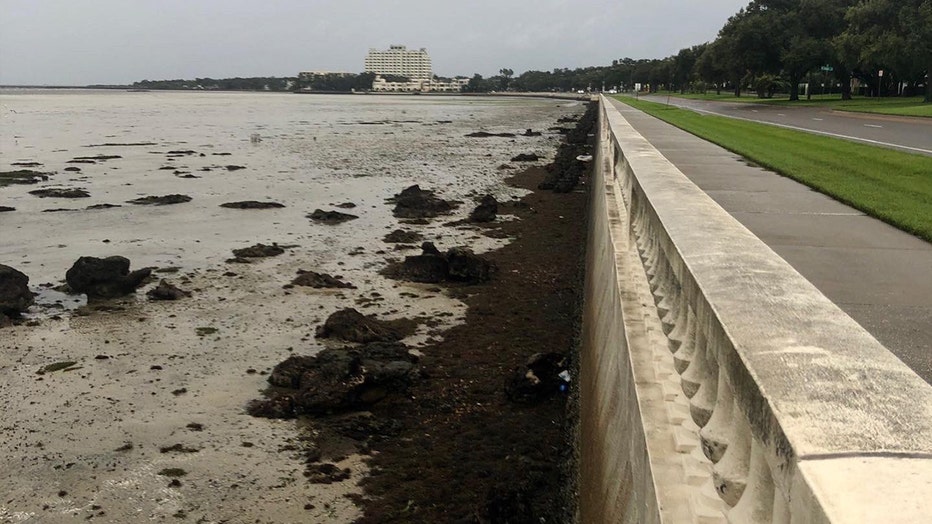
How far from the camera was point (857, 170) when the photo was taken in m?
13.2

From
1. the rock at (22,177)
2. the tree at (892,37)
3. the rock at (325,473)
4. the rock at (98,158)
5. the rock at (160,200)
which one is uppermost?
the tree at (892,37)

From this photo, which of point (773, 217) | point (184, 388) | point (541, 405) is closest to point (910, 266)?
point (773, 217)

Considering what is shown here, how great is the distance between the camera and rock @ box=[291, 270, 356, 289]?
12031 millimetres

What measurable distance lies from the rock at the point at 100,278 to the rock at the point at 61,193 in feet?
35.7

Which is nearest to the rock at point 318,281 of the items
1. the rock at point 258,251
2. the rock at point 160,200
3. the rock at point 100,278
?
the rock at point 258,251

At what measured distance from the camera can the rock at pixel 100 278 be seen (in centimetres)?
1118

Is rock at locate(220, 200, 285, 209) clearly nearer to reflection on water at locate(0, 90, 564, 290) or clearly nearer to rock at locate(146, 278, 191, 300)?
reflection on water at locate(0, 90, 564, 290)

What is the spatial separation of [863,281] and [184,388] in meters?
6.20

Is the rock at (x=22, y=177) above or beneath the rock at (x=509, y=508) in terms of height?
above

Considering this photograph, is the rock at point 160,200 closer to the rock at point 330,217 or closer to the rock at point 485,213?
the rock at point 330,217

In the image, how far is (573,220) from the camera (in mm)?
18203

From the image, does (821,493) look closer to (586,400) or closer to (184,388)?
(586,400)

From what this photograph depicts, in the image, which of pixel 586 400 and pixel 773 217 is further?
pixel 773 217

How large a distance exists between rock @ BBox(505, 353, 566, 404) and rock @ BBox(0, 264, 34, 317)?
21.8 ft
